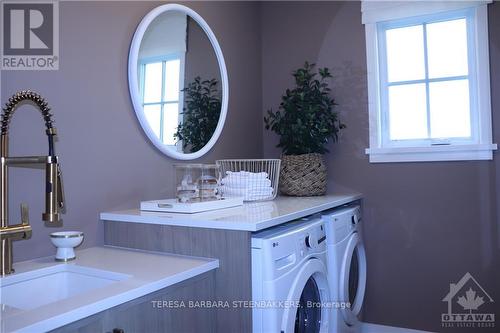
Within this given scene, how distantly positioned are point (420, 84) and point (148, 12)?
1658mm

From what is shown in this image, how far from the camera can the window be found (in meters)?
1.79

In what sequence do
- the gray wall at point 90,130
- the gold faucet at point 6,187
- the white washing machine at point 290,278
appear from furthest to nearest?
the gray wall at point 90,130, the white washing machine at point 290,278, the gold faucet at point 6,187

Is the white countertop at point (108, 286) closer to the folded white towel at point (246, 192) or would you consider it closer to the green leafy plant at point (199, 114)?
the folded white towel at point (246, 192)

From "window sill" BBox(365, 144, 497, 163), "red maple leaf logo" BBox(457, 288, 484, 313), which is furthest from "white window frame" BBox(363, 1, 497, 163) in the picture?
"red maple leaf logo" BBox(457, 288, 484, 313)

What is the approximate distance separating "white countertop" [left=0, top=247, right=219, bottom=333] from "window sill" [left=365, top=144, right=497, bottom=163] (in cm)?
148

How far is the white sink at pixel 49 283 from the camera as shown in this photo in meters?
1.16

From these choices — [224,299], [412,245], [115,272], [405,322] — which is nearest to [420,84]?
[412,245]

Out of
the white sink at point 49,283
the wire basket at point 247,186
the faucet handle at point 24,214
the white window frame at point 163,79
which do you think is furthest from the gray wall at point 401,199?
the faucet handle at point 24,214

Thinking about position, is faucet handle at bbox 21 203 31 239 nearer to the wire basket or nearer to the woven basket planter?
the wire basket

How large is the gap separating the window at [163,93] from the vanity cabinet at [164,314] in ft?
2.75

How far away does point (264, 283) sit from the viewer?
4.15ft

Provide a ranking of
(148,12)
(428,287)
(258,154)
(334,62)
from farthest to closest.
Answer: (258,154) < (334,62) < (428,287) < (148,12)

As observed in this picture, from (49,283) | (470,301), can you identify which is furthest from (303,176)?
(49,283)

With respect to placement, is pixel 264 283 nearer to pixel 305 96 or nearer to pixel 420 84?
pixel 305 96
